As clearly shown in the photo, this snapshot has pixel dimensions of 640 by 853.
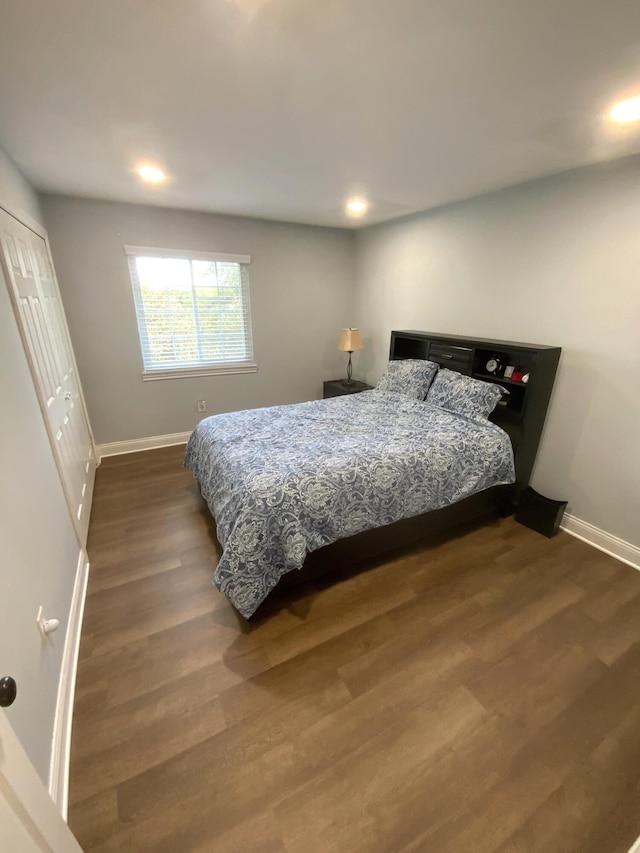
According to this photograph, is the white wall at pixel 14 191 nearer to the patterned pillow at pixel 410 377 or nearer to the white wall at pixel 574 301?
the patterned pillow at pixel 410 377

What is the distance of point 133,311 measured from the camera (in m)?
3.36

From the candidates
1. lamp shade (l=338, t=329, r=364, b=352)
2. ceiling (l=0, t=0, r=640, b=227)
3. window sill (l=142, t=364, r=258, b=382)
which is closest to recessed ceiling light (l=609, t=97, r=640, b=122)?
ceiling (l=0, t=0, r=640, b=227)

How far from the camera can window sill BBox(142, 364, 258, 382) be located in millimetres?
3578

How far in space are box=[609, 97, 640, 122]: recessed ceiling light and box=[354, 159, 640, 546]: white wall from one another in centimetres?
55

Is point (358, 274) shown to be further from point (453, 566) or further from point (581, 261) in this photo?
point (453, 566)

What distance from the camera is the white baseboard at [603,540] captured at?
2221 millimetres

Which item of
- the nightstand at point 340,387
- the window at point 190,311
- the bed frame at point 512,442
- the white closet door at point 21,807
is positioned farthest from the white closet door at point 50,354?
the nightstand at point 340,387

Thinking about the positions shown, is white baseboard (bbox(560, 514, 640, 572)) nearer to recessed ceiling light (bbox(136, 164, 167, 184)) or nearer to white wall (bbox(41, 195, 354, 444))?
white wall (bbox(41, 195, 354, 444))

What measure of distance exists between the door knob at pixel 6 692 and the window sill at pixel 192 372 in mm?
3369

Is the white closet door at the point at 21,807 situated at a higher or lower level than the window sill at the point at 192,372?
lower

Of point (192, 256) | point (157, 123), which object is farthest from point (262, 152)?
point (192, 256)

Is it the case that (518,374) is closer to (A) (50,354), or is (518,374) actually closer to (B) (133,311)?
(A) (50,354)

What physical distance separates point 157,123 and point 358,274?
2.91m

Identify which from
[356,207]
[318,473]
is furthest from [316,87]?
[356,207]
